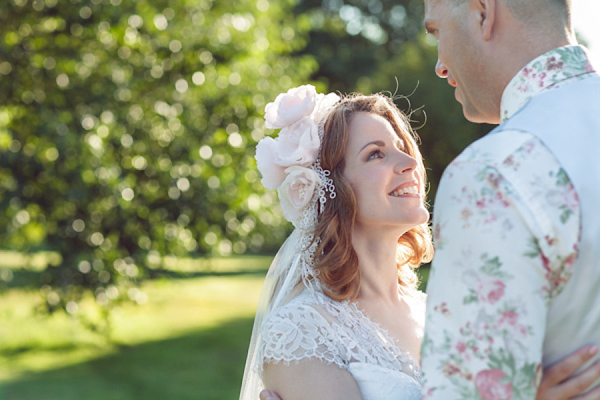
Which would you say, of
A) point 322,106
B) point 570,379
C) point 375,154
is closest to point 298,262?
point 375,154

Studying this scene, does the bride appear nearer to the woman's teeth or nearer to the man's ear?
the woman's teeth

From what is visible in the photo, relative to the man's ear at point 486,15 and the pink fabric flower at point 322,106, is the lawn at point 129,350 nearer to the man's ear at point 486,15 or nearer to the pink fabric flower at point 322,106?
the pink fabric flower at point 322,106

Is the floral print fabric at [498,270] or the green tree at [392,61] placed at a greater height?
the floral print fabric at [498,270]

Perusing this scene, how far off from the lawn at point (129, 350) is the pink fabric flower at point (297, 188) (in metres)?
5.33

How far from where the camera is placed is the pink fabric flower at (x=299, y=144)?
2.67m

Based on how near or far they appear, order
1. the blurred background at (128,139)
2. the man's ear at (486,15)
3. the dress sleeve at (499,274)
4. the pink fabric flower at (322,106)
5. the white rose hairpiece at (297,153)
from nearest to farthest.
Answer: the dress sleeve at (499,274)
the man's ear at (486,15)
the white rose hairpiece at (297,153)
the pink fabric flower at (322,106)
the blurred background at (128,139)

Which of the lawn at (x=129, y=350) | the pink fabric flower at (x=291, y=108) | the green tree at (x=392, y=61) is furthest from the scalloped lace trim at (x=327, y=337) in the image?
the green tree at (x=392, y=61)

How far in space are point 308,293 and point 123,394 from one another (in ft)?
24.8

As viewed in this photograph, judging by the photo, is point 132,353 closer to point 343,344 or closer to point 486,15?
point 343,344

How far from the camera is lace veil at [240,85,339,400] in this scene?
8.73 ft

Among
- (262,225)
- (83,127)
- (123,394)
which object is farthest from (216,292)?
(83,127)

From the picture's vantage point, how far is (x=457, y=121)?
21.1 m

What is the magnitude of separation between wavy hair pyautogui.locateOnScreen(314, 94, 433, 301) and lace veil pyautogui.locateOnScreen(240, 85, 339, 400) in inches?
1.1

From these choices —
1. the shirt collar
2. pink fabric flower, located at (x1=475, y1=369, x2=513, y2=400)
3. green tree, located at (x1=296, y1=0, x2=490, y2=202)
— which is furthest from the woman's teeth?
green tree, located at (x1=296, y1=0, x2=490, y2=202)
